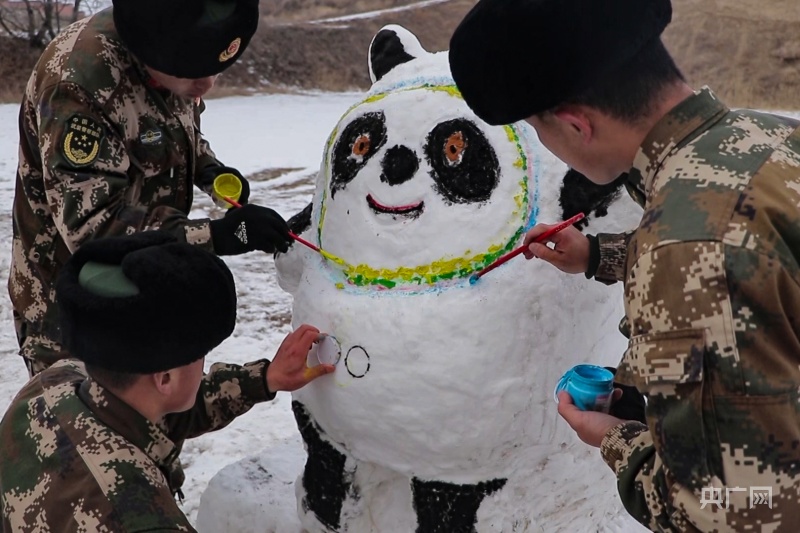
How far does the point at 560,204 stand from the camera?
207 cm

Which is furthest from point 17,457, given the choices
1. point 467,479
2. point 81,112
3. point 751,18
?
point 751,18

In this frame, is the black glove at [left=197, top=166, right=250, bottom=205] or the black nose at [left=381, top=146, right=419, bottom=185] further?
the black glove at [left=197, top=166, right=250, bottom=205]

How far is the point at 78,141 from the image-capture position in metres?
2.04

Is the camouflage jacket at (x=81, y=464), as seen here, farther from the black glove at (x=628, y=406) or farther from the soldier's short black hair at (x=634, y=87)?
the soldier's short black hair at (x=634, y=87)

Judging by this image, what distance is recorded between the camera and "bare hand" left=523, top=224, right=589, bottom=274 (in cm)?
187

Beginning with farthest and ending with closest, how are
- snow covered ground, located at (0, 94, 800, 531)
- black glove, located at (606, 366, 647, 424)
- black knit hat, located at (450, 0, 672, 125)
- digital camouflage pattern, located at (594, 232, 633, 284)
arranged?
snow covered ground, located at (0, 94, 800, 531) → digital camouflage pattern, located at (594, 232, 633, 284) → black glove, located at (606, 366, 647, 424) → black knit hat, located at (450, 0, 672, 125)

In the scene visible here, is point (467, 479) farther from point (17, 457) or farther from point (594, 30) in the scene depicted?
point (594, 30)

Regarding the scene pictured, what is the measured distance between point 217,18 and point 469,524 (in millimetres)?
1432

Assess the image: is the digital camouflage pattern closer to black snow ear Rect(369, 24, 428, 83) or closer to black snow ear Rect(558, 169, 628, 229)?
black snow ear Rect(558, 169, 628, 229)

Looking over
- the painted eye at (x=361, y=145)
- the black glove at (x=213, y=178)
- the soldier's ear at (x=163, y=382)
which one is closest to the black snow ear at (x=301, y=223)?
the black glove at (x=213, y=178)

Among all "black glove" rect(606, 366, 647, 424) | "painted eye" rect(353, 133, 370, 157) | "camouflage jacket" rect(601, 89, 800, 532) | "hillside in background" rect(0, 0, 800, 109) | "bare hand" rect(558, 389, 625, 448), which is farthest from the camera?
"hillside in background" rect(0, 0, 800, 109)

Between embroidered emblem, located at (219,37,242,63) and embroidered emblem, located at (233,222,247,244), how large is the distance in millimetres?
426

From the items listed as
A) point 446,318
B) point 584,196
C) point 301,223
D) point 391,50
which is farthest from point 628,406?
point 391,50

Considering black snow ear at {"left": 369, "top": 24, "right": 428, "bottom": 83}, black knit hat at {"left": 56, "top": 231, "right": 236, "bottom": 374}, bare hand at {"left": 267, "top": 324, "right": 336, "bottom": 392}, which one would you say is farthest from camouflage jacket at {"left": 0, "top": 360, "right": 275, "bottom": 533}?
black snow ear at {"left": 369, "top": 24, "right": 428, "bottom": 83}
